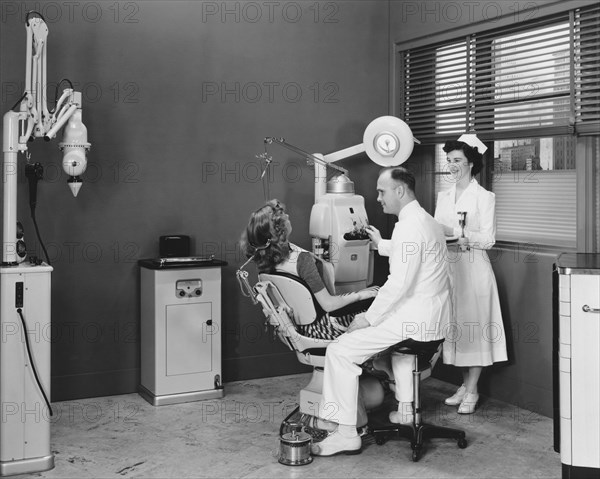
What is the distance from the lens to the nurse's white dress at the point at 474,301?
4.66m

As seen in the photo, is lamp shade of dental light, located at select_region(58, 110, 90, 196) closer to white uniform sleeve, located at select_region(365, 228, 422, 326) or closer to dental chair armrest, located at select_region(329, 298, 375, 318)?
dental chair armrest, located at select_region(329, 298, 375, 318)

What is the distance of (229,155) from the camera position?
5340 mm

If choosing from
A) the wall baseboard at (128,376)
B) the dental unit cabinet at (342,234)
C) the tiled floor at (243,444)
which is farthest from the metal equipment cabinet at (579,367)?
the wall baseboard at (128,376)

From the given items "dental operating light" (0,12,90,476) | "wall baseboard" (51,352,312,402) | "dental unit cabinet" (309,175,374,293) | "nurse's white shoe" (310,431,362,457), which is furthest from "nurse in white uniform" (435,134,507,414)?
"dental operating light" (0,12,90,476)

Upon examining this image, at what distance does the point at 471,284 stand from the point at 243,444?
1.71 meters

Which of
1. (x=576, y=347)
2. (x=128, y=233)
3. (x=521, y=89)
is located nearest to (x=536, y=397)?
(x=576, y=347)

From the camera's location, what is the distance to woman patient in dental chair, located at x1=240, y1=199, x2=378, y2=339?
4.09m

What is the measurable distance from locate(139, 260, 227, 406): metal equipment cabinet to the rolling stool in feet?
4.31

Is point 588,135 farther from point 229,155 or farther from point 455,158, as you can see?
point 229,155

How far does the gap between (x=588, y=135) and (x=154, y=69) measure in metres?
2.78

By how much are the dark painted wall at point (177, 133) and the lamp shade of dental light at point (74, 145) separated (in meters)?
0.58

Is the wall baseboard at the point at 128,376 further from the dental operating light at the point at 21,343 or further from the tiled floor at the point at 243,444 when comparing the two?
the dental operating light at the point at 21,343

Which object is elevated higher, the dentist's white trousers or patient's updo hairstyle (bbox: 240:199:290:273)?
patient's updo hairstyle (bbox: 240:199:290:273)

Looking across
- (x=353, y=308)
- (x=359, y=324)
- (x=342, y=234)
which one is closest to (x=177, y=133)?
(x=342, y=234)
